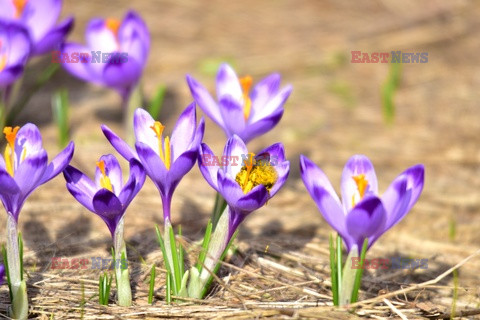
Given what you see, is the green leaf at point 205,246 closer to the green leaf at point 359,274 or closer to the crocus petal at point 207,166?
the crocus petal at point 207,166

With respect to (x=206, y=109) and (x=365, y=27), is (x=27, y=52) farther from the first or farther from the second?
(x=365, y=27)

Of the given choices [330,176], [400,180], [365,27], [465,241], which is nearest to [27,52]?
[330,176]

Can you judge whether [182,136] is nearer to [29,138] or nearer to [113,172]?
[113,172]

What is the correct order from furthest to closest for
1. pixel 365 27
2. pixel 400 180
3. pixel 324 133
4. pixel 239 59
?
pixel 365 27 < pixel 239 59 < pixel 324 133 < pixel 400 180

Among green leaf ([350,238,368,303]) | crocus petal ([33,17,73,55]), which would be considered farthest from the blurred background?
crocus petal ([33,17,73,55])

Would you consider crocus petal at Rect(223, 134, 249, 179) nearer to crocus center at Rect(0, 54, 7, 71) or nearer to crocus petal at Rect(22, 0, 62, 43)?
crocus center at Rect(0, 54, 7, 71)

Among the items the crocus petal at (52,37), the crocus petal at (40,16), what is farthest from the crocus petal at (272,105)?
the crocus petal at (40,16)

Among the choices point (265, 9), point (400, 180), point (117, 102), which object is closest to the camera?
point (400, 180)

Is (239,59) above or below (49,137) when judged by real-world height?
above
